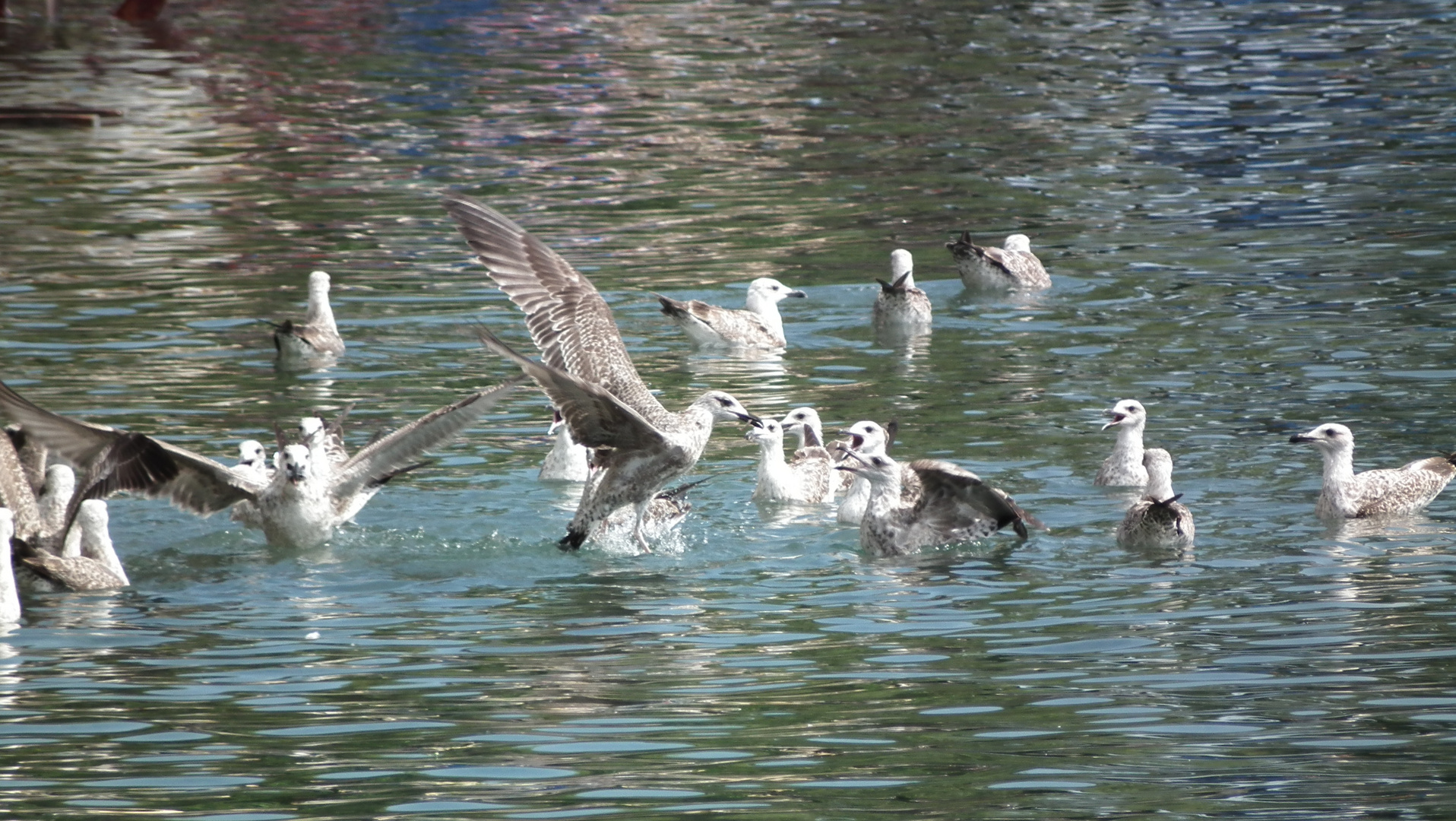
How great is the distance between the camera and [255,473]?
43.4ft

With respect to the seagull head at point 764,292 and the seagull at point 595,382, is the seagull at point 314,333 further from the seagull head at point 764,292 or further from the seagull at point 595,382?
the seagull at point 595,382

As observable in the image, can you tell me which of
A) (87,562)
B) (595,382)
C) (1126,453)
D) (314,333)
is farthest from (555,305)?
(314,333)

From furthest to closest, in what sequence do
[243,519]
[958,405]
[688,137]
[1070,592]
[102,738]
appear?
[688,137] → [958,405] → [243,519] → [1070,592] → [102,738]

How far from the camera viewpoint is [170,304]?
20094mm

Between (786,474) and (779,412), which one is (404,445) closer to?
(786,474)

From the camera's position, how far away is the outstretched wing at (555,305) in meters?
12.5

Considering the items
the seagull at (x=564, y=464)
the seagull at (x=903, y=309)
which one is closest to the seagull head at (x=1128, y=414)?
the seagull at (x=564, y=464)

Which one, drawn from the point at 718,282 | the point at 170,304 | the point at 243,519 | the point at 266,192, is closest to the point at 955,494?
the point at 243,519

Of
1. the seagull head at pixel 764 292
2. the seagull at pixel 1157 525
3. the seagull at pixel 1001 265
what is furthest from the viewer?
the seagull at pixel 1001 265

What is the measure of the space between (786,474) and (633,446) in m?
1.95

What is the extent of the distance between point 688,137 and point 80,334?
44.4 feet

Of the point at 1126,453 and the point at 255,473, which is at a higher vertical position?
the point at 255,473

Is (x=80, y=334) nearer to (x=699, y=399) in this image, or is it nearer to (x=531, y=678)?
(x=699, y=399)

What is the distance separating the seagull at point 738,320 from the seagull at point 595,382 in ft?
17.0
